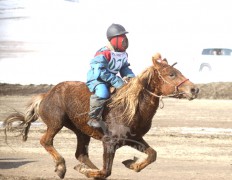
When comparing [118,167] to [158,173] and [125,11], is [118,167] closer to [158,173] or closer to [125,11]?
[158,173]

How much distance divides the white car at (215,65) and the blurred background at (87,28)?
73.4 inches

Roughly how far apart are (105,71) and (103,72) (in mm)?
37

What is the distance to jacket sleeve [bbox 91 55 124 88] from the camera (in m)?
11.4

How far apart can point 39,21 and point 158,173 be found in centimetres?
1294

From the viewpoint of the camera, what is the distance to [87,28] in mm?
25406

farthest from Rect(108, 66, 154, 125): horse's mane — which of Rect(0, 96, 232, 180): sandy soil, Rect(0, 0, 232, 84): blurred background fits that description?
Rect(0, 0, 232, 84): blurred background

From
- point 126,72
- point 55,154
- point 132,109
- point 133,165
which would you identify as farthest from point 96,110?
point 55,154

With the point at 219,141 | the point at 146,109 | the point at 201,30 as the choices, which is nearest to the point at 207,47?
the point at 201,30

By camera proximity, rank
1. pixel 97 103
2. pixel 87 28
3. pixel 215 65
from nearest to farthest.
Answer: pixel 97 103 → pixel 87 28 → pixel 215 65

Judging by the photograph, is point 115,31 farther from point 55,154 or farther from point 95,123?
point 55,154

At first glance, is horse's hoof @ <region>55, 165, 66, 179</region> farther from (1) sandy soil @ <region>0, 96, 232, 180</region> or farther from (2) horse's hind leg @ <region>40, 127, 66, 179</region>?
(1) sandy soil @ <region>0, 96, 232, 180</region>

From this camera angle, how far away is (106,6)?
990 inches

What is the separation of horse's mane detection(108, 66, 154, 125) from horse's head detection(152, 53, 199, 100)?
13 cm

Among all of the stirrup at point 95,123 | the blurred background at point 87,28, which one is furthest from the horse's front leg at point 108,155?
the blurred background at point 87,28
